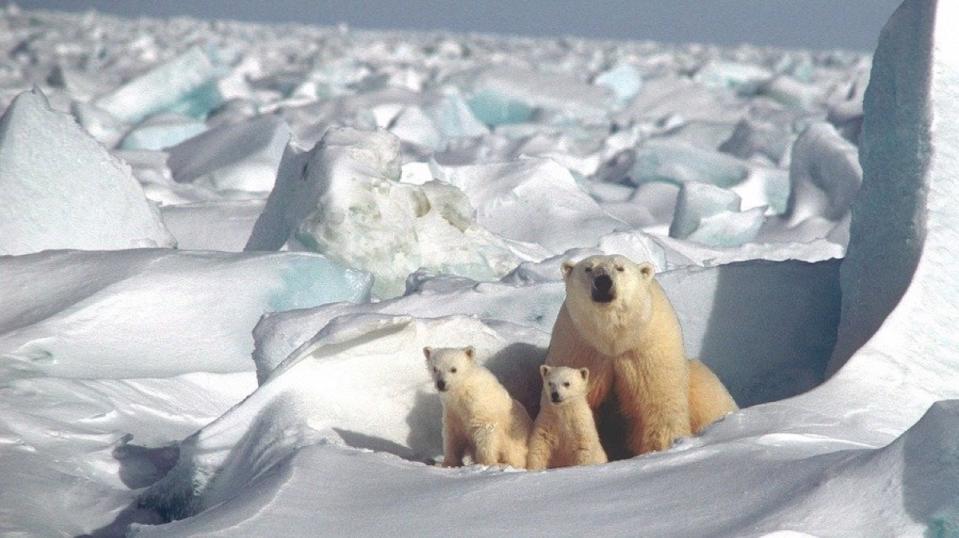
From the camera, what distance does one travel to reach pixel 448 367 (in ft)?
7.78

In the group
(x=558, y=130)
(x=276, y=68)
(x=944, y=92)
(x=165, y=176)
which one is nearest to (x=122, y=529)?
(x=944, y=92)

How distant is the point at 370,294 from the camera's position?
3.50 m

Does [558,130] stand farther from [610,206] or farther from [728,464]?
[728,464]

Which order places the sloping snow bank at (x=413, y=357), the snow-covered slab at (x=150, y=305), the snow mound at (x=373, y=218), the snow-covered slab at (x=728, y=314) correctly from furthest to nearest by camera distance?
the snow mound at (x=373, y=218)
the snow-covered slab at (x=150, y=305)
the snow-covered slab at (x=728, y=314)
the sloping snow bank at (x=413, y=357)

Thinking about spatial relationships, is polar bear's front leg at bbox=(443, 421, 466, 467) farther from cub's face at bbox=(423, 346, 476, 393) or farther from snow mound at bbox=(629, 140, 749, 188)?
snow mound at bbox=(629, 140, 749, 188)

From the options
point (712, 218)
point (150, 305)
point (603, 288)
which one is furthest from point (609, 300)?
point (712, 218)

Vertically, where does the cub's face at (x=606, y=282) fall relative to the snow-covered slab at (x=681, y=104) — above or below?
above

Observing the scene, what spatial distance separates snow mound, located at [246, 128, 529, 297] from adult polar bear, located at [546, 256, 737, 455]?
1214 millimetres

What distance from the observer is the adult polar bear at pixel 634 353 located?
2.36 m

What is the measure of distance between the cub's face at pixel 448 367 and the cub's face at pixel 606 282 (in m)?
0.23

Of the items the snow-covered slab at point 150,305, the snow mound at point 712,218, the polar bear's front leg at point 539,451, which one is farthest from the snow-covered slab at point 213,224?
the polar bear's front leg at point 539,451

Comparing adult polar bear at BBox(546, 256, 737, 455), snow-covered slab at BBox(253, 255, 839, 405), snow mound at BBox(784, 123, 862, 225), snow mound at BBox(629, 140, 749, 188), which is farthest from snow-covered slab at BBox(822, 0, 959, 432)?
snow mound at BBox(629, 140, 749, 188)

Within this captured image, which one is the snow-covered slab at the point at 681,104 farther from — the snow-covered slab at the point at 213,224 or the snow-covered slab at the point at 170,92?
the snow-covered slab at the point at 213,224

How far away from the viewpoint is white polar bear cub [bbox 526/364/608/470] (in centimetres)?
231
